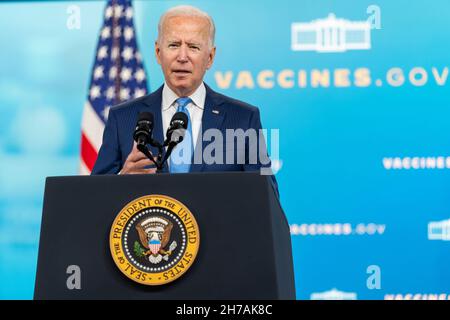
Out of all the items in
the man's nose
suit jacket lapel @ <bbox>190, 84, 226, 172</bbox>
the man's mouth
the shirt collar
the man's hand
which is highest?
the man's nose

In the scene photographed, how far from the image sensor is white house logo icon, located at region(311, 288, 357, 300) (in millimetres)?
4744

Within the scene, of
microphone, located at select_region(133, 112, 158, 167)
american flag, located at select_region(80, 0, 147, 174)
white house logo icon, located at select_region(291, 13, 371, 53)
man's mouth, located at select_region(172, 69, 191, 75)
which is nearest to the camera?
microphone, located at select_region(133, 112, 158, 167)

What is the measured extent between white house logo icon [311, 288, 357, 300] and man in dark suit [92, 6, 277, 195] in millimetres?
2336

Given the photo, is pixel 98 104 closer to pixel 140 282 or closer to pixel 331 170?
pixel 331 170

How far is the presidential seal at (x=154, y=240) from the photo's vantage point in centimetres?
197

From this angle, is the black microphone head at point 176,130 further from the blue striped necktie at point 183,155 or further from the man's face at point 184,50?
the man's face at point 184,50

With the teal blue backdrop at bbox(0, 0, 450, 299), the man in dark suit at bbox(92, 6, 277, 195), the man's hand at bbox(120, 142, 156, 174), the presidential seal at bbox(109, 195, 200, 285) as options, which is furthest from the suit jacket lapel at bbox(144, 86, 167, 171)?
the teal blue backdrop at bbox(0, 0, 450, 299)

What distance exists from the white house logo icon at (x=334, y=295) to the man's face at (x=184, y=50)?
2.46 metres

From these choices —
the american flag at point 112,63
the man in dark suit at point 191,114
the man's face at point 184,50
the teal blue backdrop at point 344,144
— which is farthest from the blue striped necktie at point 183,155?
the american flag at point 112,63

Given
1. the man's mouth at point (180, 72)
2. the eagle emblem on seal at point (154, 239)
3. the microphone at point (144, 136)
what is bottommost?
the eagle emblem on seal at point (154, 239)

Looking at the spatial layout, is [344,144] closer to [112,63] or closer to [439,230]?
[439,230]

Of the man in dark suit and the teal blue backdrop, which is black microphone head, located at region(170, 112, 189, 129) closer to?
the man in dark suit

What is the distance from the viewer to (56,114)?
507 centimetres
